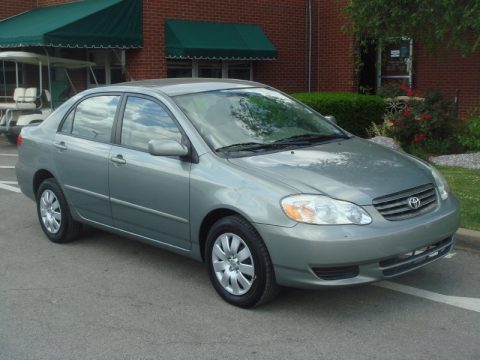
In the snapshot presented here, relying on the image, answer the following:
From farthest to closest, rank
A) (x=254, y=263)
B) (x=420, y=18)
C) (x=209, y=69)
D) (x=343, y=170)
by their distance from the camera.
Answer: (x=209, y=69), (x=420, y=18), (x=343, y=170), (x=254, y=263)

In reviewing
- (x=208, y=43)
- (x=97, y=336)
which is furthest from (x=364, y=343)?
(x=208, y=43)

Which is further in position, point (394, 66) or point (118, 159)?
point (394, 66)

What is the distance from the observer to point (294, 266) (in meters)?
4.37

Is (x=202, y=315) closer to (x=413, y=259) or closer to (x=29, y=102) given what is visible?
(x=413, y=259)

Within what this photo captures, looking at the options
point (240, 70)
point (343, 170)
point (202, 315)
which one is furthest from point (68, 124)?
point (240, 70)

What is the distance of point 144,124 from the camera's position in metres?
5.66

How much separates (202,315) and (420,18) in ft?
20.3

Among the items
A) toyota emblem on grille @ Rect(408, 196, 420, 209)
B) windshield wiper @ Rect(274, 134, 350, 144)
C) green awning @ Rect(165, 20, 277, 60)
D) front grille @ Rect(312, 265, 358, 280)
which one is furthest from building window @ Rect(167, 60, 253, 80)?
front grille @ Rect(312, 265, 358, 280)

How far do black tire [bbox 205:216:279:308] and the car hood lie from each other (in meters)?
0.41

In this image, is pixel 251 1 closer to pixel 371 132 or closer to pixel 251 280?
pixel 371 132

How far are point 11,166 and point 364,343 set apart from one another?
9.46 m

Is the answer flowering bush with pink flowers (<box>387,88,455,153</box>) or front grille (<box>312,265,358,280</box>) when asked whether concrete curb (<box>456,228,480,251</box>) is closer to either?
front grille (<box>312,265,358,280</box>)

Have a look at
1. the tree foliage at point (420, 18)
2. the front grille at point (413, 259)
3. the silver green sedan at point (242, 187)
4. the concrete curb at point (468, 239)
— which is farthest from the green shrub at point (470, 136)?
the front grille at point (413, 259)

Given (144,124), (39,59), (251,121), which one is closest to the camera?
(251,121)
